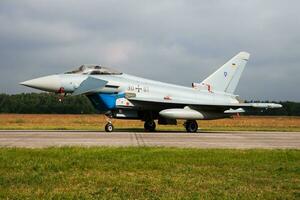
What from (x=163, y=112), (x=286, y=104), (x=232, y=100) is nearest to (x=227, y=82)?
(x=232, y=100)

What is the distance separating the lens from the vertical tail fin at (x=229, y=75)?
87.7 ft

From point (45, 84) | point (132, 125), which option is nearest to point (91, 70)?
point (45, 84)

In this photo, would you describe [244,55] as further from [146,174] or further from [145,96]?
[146,174]

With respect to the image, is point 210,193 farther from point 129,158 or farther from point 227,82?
point 227,82

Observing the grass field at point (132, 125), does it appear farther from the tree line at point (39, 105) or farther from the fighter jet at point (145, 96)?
the tree line at point (39, 105)

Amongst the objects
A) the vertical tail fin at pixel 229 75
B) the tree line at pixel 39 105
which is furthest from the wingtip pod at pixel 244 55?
the tree line at pixel 39 105

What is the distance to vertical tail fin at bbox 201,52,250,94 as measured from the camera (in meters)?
26.7

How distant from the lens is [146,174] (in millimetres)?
8133

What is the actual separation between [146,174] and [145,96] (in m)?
15.3

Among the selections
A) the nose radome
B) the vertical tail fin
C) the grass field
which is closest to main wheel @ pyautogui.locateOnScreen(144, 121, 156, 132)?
the grass field

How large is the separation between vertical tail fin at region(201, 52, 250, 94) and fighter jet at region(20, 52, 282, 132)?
6 centimetres

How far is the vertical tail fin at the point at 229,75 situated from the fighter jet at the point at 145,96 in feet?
0.20

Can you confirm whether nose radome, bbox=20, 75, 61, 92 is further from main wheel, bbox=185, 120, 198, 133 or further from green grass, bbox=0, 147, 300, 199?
green grass, bbox=0, 147, 300, 199

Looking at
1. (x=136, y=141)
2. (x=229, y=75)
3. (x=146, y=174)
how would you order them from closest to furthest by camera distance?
(x=146, y=174)
(x=136, y=141)
(x=229, y=75)
